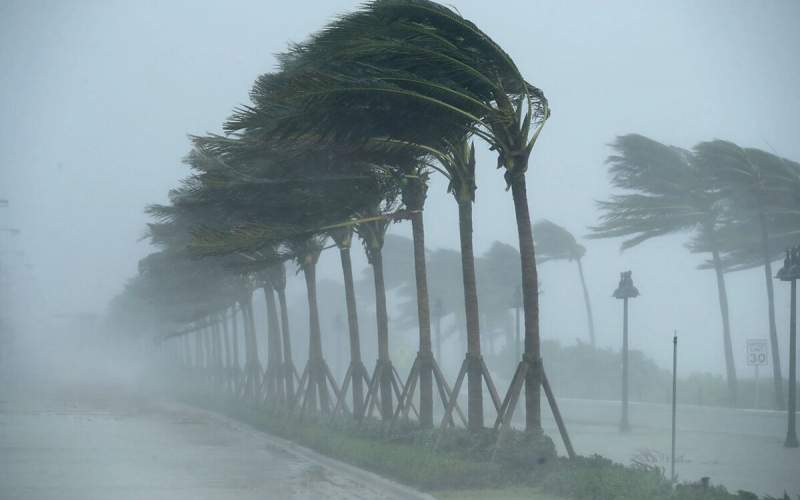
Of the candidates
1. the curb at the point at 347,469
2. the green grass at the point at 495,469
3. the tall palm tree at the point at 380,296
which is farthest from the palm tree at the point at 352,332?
the green grass at the point at 495,469

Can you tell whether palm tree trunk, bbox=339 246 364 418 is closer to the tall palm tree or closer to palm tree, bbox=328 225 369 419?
palm tree, bbox=328 225 369 419

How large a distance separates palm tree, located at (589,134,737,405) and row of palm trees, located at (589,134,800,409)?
35 millimetres

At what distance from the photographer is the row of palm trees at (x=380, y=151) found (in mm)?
15141

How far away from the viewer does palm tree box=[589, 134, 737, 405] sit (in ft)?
120

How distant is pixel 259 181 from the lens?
66.7 feet

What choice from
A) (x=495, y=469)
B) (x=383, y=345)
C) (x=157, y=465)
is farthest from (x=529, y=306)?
(x=157, y=465)

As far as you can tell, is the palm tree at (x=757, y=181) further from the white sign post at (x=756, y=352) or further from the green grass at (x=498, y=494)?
the green grass at (x=498, y=494)

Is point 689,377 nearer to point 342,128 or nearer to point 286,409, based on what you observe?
point 286,409

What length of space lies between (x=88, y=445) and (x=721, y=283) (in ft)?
75.1

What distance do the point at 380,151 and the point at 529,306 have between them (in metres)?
4.43

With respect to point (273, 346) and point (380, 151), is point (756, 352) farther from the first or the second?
point (273, 346)

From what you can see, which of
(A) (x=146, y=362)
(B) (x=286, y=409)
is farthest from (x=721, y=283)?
(A) (x=146, y=362)

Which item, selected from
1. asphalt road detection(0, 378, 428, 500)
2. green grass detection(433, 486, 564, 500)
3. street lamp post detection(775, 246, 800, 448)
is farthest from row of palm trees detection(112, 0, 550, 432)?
street lamp post detection(775, 246, 800, 448)

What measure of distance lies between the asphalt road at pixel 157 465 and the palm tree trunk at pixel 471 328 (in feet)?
7.50
